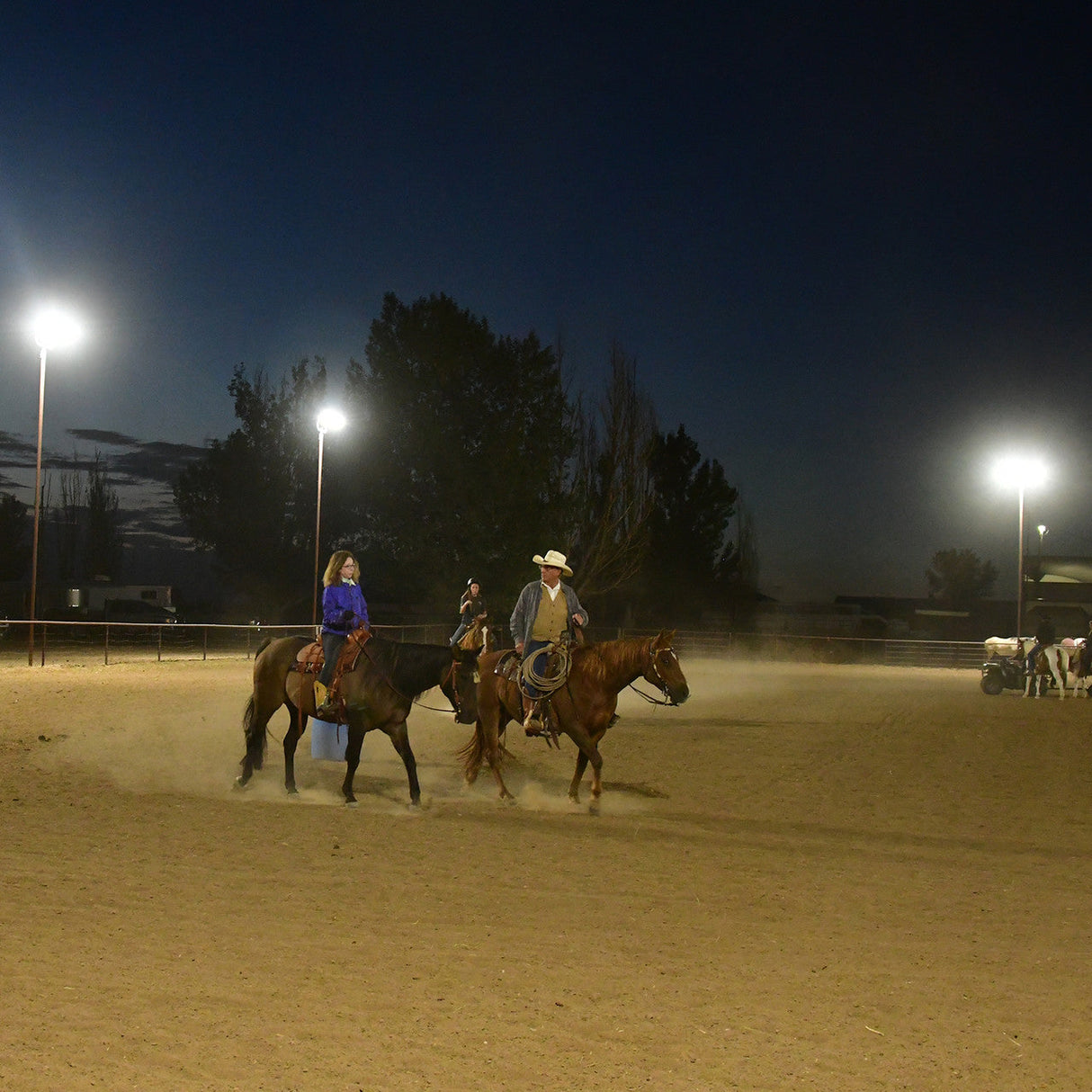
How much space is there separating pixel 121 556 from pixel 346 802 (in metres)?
83.4

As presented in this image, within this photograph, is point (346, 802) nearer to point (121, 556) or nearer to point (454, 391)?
point (454, 391)

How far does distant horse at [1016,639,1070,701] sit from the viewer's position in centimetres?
2472

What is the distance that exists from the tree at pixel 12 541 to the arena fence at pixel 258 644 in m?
42.6

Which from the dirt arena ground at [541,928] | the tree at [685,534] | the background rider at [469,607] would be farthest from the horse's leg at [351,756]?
the tree at [685,534]

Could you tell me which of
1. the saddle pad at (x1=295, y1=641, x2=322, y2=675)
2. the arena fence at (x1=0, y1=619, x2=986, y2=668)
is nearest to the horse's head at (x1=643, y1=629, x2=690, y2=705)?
the saddle pad at (x1=295, y1=641, x2=322, y2=675)

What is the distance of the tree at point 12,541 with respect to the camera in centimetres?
7700

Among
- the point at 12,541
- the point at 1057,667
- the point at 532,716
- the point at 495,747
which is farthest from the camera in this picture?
the point at 12,541

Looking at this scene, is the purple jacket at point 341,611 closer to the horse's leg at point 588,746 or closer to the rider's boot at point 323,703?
the rider's boot at point 323,703

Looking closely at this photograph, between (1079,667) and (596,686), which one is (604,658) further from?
(1079,667)

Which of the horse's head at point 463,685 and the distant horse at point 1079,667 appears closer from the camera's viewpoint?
the horse's head at point 463,685

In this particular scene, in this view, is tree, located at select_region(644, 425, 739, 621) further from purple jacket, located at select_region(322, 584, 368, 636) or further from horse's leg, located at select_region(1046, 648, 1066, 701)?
purple jacket, located at select_region(322, 584, 368, 636)

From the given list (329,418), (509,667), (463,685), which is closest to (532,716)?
(509,667)

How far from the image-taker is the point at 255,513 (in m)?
56.6

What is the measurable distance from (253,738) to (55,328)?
2215 cm
